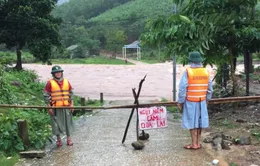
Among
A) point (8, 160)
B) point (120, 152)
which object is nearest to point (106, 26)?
point (120, 152)

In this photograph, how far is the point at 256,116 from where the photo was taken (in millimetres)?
8281

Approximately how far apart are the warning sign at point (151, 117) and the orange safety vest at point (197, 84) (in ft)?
2.55

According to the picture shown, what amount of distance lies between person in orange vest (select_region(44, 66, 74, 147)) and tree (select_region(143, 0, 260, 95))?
3.02 m

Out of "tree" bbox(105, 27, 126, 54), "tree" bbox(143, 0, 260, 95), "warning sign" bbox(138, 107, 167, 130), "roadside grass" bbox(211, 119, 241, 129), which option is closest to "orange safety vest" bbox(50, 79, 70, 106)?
"warning sign" bbox(138, 107, 167, 130)

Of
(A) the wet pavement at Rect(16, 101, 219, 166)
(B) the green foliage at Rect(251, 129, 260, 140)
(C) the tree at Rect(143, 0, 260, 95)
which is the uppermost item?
(C) the tree at Rect(143, 0, 260, 95)

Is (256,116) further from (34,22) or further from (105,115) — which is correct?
(34,22)

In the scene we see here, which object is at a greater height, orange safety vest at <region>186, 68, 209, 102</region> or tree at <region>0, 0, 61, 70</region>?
tree at <region>0, 0, 61, 70</region>

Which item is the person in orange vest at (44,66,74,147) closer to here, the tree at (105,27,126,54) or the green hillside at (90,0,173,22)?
the tree at (105,27,126,54)

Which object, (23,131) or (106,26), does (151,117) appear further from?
(106,26)

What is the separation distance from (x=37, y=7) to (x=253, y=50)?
50.4ft

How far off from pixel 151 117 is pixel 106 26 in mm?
83216

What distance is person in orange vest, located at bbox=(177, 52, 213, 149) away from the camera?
225 inches

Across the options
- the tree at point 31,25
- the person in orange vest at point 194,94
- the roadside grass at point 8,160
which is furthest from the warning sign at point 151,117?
the tree at point 31,25

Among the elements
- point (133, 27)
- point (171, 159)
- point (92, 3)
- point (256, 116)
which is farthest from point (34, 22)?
point (92, 3)
